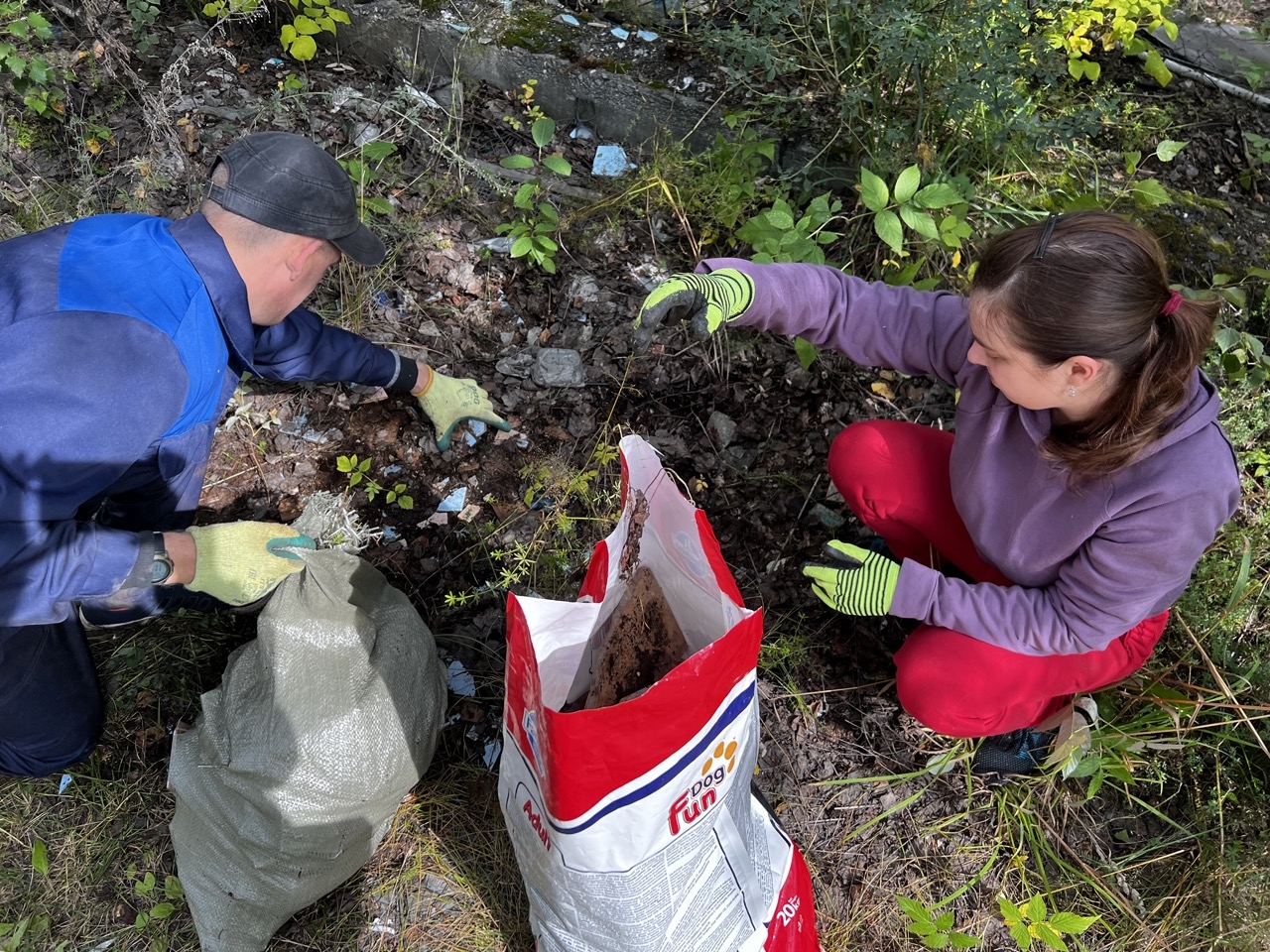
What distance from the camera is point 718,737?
51.9 inches

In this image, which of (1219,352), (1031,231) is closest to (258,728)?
(1031,231)

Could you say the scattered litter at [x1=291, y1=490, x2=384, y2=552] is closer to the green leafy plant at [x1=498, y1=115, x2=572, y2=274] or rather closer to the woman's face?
the green leafy plant at [x1=498, y1=115, x2=572, y2=274]

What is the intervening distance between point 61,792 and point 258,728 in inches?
28.9

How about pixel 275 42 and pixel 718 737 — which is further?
pixel 275 42

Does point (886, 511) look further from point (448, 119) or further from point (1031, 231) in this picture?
point (448, 119)

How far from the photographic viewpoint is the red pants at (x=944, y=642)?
1.72 metres

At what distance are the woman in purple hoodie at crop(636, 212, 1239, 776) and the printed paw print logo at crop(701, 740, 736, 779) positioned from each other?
47 cm

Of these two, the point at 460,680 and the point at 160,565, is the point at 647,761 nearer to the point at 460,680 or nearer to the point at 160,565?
the point at 460,680

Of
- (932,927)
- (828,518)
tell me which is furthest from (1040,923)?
(828,518)

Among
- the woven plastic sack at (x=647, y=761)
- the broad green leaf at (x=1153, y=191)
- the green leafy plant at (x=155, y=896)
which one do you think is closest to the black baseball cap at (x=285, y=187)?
the woven plastic sack at (x=647, y=761)

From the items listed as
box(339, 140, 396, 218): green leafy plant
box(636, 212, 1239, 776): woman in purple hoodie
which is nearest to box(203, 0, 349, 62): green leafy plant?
box(339, 140, 396, 218): green leafy plant

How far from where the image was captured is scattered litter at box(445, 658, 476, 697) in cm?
206

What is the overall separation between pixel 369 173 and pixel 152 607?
1413 mm

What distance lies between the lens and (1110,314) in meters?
1.27
